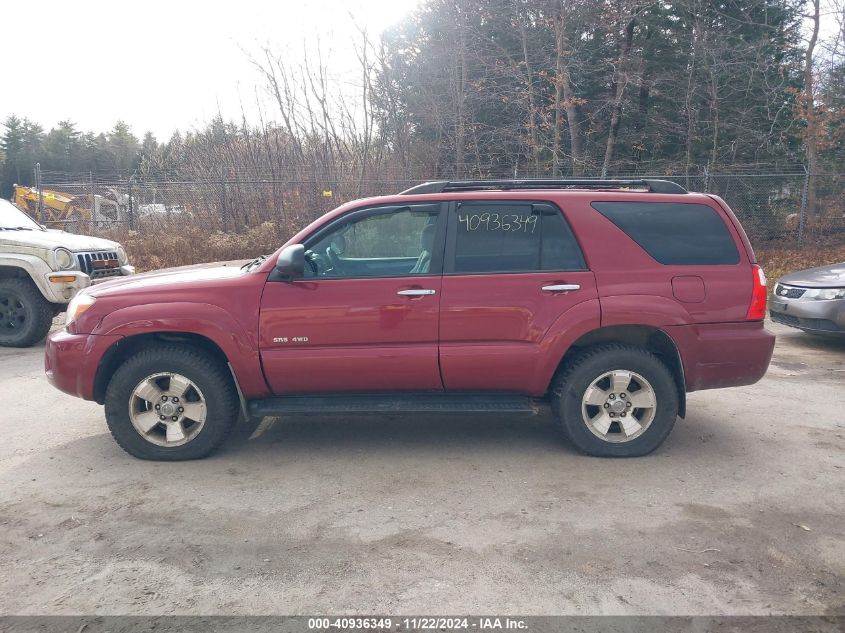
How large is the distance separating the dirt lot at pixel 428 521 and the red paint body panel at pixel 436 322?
62cm

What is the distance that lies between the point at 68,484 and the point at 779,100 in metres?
19.6

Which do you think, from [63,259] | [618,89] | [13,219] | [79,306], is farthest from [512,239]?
[618,89]

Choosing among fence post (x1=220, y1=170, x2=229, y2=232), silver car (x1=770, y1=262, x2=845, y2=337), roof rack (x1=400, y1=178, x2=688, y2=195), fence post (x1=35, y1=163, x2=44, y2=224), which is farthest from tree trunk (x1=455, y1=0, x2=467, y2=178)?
roof rack (x1=400, y1=178, x2=688, y2=195)

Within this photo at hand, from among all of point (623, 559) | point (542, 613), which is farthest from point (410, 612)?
point (623, 559)

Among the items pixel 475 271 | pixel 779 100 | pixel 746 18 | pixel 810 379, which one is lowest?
pixel 810 379

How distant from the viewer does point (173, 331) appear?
4.53m

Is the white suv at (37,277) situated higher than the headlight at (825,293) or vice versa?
the white suv at (37,277)

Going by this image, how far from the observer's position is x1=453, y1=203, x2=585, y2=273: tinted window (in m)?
4.57

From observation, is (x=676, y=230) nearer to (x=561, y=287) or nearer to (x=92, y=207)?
(x=561, y=287)

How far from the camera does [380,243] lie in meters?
5.01

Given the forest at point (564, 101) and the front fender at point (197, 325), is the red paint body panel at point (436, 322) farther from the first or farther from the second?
the forest at point (564, 101)

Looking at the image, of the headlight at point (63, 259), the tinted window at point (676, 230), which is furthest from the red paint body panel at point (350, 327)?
the headlight at point (63, 259)

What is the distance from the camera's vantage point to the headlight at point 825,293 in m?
7.82

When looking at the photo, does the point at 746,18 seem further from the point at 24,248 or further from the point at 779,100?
the point at 24,248
